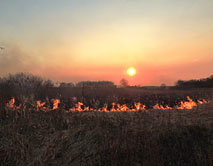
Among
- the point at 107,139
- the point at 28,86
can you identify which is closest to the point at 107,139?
the point at 107,139

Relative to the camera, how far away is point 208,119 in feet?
15.0

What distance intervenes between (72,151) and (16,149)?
1.29 m

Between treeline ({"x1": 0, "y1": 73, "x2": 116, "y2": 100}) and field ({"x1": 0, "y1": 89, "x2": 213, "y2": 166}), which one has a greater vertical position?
treeline ({"x1": 0, "y1": 73, "x2": 116, "y2": 100})

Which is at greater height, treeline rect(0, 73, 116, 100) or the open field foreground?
treeline rect(0, 73, 116, 100)

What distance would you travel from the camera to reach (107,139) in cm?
387

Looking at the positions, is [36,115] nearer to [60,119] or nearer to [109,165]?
[60,119]

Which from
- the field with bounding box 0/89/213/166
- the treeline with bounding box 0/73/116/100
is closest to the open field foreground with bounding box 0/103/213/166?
the field with bounding box 0/89/213/166

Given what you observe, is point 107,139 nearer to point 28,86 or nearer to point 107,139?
point 107,139

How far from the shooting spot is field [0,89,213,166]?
3.36 m

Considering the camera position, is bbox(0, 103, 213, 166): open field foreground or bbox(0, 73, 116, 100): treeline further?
bbox(0, 73, 116, 100): treeline

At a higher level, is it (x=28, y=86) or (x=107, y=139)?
(x=28, y=86)

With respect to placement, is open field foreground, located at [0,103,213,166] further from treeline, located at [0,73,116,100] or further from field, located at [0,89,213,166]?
treeline, located at [0,73,116,100]

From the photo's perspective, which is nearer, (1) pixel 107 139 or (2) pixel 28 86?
(1) pixel 107 139

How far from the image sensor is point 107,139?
3873 mm
